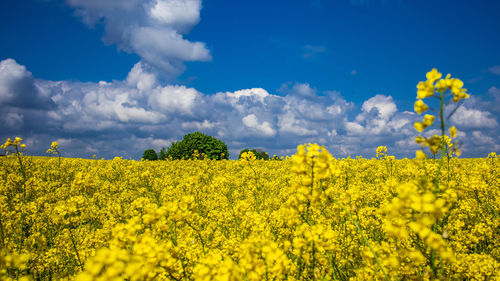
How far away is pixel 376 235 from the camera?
4785mm

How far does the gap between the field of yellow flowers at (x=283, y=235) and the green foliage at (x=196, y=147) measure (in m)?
26.5

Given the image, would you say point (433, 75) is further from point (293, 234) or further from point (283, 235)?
point (283, 235)

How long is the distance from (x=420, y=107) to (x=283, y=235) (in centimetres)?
308

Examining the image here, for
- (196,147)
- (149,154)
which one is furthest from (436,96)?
(149,154)

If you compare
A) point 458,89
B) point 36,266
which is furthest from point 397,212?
point 36,266

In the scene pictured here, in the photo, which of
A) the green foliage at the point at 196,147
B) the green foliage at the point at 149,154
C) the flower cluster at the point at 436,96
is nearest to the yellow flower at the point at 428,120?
the flower cluster at the point at 436,96

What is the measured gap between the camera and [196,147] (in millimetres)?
35844

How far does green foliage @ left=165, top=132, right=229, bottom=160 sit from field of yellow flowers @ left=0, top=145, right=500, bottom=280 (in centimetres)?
2646

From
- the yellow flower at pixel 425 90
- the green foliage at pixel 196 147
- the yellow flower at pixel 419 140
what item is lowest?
the yellow flower at pixel 419 140

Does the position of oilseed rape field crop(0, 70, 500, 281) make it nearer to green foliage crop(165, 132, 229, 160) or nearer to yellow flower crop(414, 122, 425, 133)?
yellow flower crop(414, 122, 425, 133)

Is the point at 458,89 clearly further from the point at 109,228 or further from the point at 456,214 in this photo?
the point at 109,228

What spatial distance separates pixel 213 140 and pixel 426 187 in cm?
3748

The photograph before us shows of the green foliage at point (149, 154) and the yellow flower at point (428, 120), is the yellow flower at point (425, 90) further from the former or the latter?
the green foliage at point (149, 154)

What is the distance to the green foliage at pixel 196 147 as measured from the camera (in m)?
35.7
